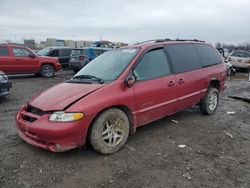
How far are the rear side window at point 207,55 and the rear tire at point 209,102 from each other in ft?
2.15

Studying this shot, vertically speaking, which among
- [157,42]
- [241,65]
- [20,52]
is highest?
[157,42]

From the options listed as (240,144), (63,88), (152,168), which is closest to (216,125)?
(240,144)

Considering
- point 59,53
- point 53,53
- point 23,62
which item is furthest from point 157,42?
point 59,53

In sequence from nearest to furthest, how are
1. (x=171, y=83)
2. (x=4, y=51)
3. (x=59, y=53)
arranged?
(x=171, y=83)
(x=4, y=51)
(x=59, y=53)

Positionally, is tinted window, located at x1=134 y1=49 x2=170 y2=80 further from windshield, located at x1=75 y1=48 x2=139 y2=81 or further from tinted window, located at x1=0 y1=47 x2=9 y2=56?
tinted window, located at x1=0 y1=47 x2=9 y2=56

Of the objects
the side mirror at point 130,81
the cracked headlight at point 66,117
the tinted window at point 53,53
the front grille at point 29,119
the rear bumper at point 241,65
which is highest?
the tinted window at point 53,53

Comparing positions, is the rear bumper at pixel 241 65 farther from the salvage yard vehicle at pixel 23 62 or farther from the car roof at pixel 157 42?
the car roof at pixel 157 42

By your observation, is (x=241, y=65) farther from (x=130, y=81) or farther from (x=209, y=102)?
(x=130, y=81)

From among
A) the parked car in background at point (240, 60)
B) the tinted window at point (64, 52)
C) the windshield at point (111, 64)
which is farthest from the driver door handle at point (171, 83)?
the parked car in background at point (240, 60)

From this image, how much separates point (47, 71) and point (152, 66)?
10.5 meters

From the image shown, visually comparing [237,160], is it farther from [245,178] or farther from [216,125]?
[216,125]

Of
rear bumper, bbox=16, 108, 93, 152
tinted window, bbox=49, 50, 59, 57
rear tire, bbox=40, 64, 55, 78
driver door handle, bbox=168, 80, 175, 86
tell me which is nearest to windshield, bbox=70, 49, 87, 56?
rear tire, bbox=40, 64, 55, 78

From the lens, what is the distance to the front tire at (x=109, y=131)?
12.3ft

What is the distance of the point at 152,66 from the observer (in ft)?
15.4
